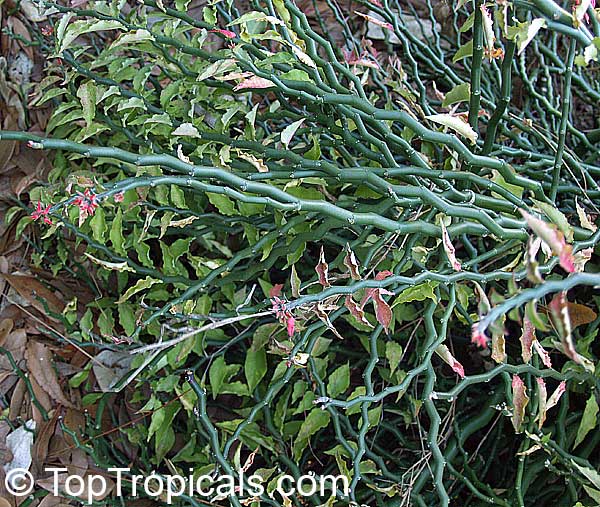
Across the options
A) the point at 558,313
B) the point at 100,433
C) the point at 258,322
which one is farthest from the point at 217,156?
the point at 100,433

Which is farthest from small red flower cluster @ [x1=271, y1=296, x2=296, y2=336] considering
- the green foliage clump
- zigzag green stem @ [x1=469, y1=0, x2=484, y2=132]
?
zigzag green stem @ [x1=469, y1=0, x2=484, y2=132]

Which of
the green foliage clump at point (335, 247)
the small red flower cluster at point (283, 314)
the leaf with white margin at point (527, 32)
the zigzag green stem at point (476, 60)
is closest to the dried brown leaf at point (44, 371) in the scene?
the green foliage clump at point (335, 247)

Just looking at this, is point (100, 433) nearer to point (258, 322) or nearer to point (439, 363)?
point (258, 322)

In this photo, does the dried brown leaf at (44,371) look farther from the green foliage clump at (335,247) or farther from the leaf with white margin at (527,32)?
the leaf with white margin at (527,32)

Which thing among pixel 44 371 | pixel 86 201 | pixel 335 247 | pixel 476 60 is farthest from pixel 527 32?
pixel 44 371

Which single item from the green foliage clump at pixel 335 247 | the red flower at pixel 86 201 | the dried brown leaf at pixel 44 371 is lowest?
the dried brown leaf at pixel 44 371

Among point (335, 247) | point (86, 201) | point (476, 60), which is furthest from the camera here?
point (335, 247)

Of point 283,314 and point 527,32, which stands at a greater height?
point 527,32

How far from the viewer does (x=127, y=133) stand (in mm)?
822

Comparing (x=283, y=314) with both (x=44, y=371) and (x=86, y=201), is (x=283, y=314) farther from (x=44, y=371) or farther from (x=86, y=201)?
(x=44, y=371)

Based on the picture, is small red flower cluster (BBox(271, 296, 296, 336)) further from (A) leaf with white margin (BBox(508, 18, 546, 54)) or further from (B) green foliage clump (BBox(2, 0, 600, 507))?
(A) leaf with white margin (BBox(508, 18, 546, 54))

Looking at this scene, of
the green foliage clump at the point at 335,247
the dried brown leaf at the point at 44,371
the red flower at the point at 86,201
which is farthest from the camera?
the dried brown leaf at the point at 44,371

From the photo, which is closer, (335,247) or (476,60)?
(476,60)

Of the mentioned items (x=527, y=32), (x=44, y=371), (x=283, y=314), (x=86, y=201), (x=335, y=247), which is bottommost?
(x=44, y=371)
